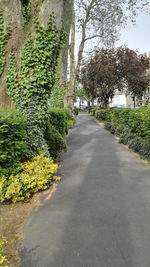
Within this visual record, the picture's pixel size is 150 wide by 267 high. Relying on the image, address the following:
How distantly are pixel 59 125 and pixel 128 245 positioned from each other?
6437mm

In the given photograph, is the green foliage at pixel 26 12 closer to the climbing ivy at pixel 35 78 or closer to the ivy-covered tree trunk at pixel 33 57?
the ivy-covered tree trunk at pixel 33 57

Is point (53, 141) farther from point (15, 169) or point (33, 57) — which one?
point (33, 57)

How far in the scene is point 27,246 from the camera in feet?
8.35

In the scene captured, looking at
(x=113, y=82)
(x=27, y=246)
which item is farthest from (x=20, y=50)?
(x=113, y=82)

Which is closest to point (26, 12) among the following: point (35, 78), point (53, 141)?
point (35, 78)

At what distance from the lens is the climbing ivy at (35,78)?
192 inches

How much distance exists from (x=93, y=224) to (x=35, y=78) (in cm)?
361

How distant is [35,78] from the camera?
4891 millimetres

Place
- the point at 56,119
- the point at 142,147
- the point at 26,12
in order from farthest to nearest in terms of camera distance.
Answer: the point at 56,119
the point at 142,147
the point at 26,12

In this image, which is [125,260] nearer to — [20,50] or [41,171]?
[41,171]

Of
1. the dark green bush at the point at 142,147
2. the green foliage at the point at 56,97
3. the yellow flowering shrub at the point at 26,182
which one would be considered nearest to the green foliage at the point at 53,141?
the yellow flowering shrub at the point at 26,182

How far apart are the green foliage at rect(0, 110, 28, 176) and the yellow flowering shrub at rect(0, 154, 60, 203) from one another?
0.19 metres

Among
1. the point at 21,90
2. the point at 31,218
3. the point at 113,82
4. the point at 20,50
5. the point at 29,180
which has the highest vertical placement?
the point at 113,82

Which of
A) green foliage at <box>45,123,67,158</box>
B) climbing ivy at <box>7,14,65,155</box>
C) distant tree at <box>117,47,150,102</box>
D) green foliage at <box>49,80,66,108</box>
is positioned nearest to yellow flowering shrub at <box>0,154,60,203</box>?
climbing ivy at <box>7,14,65,155</box>
